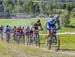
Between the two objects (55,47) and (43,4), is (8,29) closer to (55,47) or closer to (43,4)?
(55,47)

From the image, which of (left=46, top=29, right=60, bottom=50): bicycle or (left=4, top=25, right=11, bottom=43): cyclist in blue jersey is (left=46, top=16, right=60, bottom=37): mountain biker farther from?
(left=4, top=25, right=11, bottom=43): cyclist in blue jersey

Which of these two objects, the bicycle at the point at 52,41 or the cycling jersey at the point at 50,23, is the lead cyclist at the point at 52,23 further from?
the bicycle at the point at 52,41

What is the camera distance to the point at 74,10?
110750 mm

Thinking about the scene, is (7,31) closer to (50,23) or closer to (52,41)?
(52,41)

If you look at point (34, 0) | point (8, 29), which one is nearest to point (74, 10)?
point (34, 0)

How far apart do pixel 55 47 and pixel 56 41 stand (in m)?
0.67

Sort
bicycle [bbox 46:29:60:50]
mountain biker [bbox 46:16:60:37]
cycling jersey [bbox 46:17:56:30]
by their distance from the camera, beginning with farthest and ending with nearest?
bicycle [bbox 46:29:60:50] → cycling jersey [bbox 46:17:56:30] → mountain biker [bbox 46:16:60:37]

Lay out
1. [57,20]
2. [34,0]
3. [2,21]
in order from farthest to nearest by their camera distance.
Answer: [34,0] < [2,21] < [57,20]

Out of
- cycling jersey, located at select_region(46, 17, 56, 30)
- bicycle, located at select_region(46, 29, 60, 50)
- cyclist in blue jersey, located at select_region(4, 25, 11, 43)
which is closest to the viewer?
cycling jersey, located at select_region(46, 17, 56, 30)

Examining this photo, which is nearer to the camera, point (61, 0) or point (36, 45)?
point (36, 45)

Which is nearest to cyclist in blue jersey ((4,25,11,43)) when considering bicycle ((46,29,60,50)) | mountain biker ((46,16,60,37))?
bicycle ((46,29,60,50))

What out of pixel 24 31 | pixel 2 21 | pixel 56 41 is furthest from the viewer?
pixel 2 21

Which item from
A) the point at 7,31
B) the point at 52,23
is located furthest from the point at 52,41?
the point at 7,31

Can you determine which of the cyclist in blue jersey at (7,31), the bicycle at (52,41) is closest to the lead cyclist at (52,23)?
the bicycle at (52,41)
